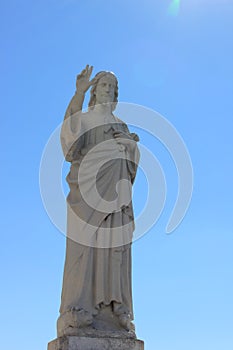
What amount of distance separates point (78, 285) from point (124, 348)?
142 centimetres

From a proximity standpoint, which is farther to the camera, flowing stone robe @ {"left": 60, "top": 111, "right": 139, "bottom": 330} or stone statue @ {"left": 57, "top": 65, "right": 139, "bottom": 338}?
flowing stone robe @ {"left": 60, "top": 111, "right": 139, "bottom": 330}

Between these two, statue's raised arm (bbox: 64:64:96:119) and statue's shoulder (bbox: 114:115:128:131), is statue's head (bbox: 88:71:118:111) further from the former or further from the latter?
statue's raised arm (bbox: 64:64:96:119)

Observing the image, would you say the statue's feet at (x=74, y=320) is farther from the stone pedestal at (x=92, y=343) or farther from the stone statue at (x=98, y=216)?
the stone pedestal at (x=92, y=343)

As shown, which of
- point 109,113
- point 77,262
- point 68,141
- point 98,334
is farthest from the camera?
point 109,113

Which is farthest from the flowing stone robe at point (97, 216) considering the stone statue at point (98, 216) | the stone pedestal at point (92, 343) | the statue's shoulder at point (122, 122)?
the stone pedestal at point (92, 343)

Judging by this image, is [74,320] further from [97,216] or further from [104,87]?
[104,87]

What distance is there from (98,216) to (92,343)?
2463 millimetres

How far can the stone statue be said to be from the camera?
1084 centimetres

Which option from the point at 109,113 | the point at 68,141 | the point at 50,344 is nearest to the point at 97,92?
the point at 109,113

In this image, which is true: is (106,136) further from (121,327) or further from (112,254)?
(121,327)

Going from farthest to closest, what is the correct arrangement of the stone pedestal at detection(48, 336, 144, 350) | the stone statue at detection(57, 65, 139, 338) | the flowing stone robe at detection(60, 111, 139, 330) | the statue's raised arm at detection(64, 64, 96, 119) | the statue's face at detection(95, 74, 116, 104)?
the statue's face at detection(95, 74, 116, 104) < the statue's raised arm at detection(64, 64, 96, 119) < the flowing stone robe at detection(60, 111, 139, 330) < the stone statue at detection(57, 65, 139, 338) < the stone pedestal at detection(48, 336, 144, 350)

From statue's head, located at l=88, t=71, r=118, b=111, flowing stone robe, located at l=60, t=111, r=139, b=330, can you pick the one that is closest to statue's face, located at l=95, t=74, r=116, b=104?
statue's head, located at l=88, t=71, r=118, b=111

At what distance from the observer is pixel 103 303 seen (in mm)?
10922

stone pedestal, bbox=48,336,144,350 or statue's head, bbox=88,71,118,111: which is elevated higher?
statue's head, bbox=88,71,118,111
